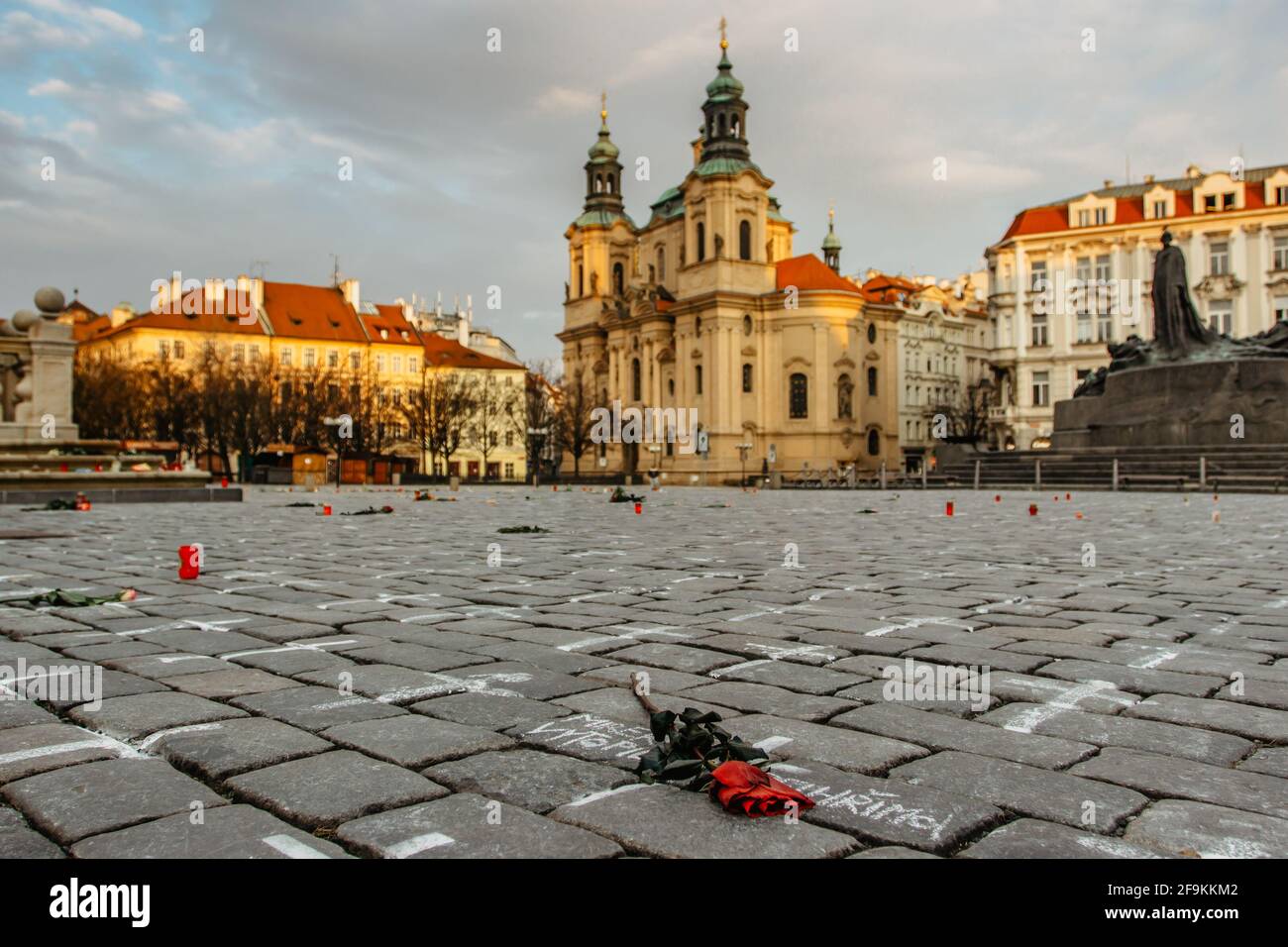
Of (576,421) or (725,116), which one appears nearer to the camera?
(725,116)

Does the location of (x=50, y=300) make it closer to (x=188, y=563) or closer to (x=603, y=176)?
(x=188, y=563)

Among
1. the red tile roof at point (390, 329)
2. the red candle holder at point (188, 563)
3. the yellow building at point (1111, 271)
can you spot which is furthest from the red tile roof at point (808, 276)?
the red candle holder at point (188, 563)

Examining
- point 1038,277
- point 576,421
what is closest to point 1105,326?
point 1038,277

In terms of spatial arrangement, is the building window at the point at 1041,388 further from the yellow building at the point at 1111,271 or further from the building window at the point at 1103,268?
the building window at the point at 1103,268

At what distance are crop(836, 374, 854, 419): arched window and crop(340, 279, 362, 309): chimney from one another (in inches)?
1873

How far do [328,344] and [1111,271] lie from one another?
Result: 65.0 m

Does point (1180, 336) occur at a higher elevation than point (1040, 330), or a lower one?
lower

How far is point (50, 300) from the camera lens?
84.1 feet

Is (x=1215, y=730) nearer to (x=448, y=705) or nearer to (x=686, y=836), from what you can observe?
(x=686, y=836)

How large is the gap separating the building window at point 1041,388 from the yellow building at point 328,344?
40.9 metres

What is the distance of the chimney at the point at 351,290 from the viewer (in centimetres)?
9338

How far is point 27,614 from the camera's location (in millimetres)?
6707

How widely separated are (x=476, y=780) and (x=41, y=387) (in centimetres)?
2749

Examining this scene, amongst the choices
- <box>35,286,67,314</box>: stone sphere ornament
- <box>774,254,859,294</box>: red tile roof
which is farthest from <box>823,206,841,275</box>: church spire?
<box>35,286,67,314</box>: stone sphere ornament
